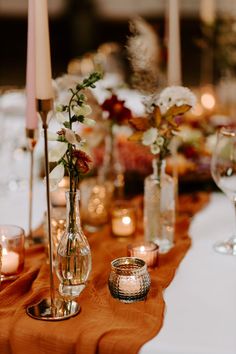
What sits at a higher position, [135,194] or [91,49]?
[91,49]

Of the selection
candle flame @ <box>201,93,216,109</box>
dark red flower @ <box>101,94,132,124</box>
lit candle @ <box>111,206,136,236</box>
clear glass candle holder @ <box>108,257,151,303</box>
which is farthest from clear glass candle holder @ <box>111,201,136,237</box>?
candle flame @ <box>201,93,216,109</box>

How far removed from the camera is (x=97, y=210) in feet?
5.81

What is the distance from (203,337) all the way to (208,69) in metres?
5.79

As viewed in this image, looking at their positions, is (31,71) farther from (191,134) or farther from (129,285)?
(191,134)

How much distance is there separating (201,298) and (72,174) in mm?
354

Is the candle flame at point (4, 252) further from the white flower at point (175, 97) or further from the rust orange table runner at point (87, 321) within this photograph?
the white flower at point (175, 97)

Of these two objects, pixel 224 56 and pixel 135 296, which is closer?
pixel 135 296

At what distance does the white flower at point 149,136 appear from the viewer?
59.2 inches

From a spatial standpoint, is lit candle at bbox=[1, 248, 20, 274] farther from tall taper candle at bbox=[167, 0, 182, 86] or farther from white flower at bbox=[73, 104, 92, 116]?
tall taper candle at bbox=[167, 0, 182, 86]

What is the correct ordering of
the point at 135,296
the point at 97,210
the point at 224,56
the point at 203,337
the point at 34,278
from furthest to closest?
the point at 224,56, the point at 97,210, the point at 34,278, the point at 135,296, the point at 203,337

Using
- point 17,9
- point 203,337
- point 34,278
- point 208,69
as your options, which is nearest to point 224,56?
point 34,278

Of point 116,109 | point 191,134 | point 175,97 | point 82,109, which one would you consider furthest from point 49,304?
point 191,134

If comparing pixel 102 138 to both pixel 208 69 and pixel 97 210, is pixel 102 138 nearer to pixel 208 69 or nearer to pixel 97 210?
pixel 97 210

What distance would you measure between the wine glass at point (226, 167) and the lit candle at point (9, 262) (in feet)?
1.64
